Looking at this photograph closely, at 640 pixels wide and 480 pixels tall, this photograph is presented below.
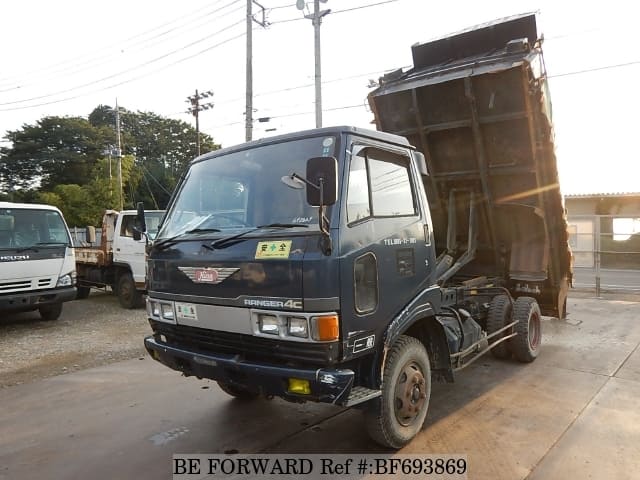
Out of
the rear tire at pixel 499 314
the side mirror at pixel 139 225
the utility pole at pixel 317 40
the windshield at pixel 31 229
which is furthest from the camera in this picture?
the utility pole at pixel 317 40

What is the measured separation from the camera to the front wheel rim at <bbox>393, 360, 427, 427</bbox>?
355 cm

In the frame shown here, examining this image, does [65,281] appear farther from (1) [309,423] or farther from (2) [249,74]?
(2) [249,74]

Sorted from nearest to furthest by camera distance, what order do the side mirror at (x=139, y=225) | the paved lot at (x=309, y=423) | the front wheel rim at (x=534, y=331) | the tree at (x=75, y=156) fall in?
the paved lot at (x=309, y=423) < the side mirror at (x=139, y=225) < the front wheel rim at (x=534, y=331) < the tree at (x=75, y=156)

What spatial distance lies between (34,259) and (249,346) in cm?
669

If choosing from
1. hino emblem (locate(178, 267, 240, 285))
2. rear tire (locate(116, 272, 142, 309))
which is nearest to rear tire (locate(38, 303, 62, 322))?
rear tire (locate(116, 272, 142, 309))

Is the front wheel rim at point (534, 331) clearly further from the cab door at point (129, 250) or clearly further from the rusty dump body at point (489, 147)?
the cab door at point (129, 250)

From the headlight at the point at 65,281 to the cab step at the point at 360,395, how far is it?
7.32m

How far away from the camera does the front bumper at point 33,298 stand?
7789 millimetres

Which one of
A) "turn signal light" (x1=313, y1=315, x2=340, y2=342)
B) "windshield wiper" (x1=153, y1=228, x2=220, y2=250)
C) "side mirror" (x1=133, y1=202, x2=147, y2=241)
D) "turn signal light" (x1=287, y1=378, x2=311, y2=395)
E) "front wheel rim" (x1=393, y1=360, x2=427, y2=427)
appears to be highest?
"side mirror" (x1=133, y1=202, x2=147, y2=241)

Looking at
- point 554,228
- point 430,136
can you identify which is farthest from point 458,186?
point 554,228

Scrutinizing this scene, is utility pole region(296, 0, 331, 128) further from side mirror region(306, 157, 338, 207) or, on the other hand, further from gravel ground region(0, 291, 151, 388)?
side mirror region(306, 157, 338, 207)

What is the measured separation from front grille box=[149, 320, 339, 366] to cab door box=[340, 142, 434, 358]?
19 centimetres

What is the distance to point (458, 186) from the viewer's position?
19.3 feet

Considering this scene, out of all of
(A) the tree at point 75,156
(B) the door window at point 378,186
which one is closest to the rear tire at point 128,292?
(B) the door window at point 378,186
